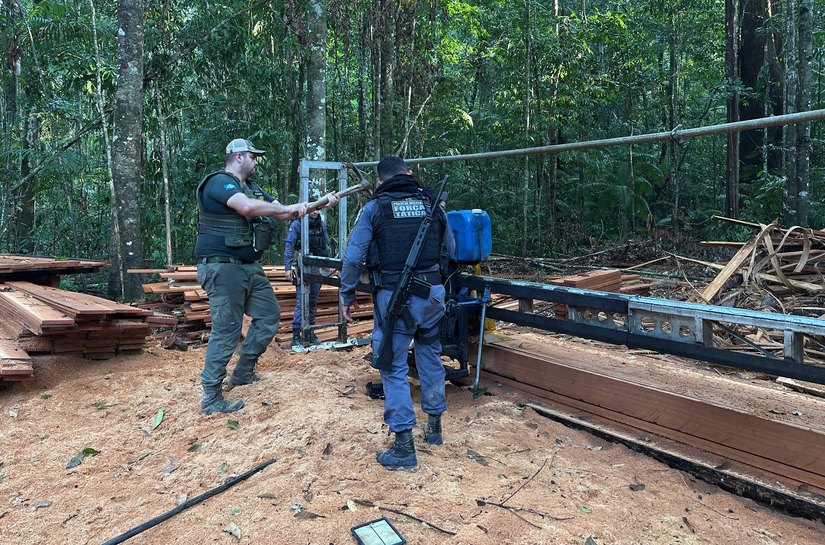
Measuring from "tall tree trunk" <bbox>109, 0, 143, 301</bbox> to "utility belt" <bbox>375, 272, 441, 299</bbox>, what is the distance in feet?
21.5

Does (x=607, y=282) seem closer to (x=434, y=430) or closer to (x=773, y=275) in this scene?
(x=773, y=275)

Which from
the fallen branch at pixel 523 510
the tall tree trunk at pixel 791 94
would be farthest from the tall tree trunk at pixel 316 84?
the tall tree trunk at pixel 791 94

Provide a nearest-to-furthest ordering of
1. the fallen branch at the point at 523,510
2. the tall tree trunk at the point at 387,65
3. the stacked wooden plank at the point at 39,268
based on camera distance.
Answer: the fallen branch at the point at 523,510 → the stacked wooden plank at the point at 39,268 → the tall tree trunk at the point at 387,65

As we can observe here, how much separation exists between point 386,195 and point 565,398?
7.17 feet

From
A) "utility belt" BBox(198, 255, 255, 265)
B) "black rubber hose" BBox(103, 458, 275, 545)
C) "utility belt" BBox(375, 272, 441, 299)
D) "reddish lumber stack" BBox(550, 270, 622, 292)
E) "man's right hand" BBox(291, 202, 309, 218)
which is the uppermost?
"man's right hand" BBox(291, 202, 309, 218)

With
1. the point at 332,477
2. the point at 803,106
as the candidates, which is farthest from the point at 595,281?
the point at 803,106

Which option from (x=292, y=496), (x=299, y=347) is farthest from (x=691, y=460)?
(x=299, y=347)

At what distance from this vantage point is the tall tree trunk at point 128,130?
338 inches

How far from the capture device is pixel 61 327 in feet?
17.3

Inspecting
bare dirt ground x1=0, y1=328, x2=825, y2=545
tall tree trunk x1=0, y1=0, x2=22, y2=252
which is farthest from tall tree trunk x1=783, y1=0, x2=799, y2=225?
tall tree trunk x1=0, y1=0, x2=22, y2=252

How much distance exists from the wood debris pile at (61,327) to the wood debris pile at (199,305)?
1162 mm

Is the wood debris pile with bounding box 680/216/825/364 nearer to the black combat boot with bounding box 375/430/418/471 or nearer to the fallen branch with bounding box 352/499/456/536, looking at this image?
the black combat boot with bounding box 375/430/418/471

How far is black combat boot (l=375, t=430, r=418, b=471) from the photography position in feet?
11.3

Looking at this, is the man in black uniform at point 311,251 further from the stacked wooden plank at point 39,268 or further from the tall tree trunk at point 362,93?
the tall tree trunk at point 362,93
